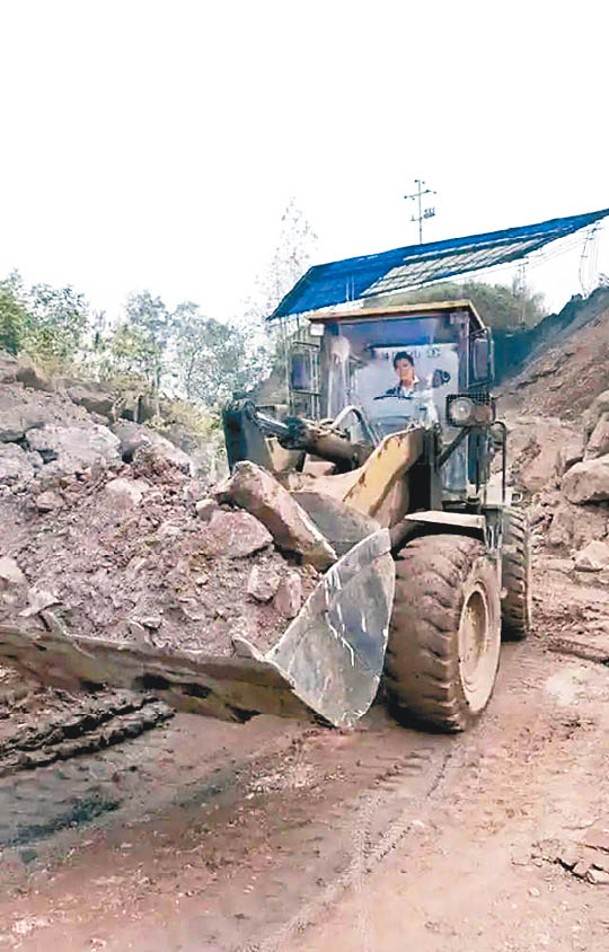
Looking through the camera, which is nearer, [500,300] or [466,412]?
[466,412]

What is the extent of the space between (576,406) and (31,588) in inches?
683

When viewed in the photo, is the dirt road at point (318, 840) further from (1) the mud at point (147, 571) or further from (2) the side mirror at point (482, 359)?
(2) the side mirror at point (482, 359)

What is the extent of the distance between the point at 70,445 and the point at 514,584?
9.91 metres

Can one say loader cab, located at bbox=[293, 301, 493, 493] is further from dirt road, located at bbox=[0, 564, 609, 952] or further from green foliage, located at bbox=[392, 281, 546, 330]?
green foliage, located at bbox=[392, 281, 546, 330]

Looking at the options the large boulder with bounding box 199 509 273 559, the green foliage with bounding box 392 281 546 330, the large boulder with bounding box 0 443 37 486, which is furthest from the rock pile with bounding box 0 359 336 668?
the green foliage with bounding box 392 281 546 330

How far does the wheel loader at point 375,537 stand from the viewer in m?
3.27

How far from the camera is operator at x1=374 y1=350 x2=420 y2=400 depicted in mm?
6211

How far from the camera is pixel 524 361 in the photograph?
25453 millimetres

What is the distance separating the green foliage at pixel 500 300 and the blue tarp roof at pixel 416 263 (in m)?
16.9

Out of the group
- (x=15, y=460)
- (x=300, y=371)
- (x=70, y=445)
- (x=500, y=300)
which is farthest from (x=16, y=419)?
(x=500, y=300)

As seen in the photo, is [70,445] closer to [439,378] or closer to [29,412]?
[29,412]

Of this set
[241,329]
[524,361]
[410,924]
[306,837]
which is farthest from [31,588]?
[241,329]

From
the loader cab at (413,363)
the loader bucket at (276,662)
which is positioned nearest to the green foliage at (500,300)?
the loader cab at (413,363)

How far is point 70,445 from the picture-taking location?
14789 millimetres
